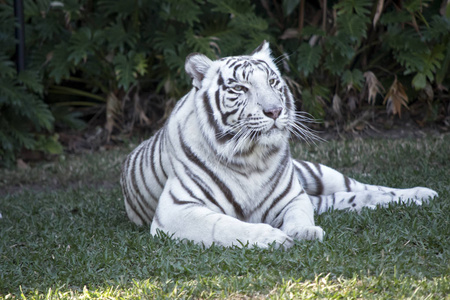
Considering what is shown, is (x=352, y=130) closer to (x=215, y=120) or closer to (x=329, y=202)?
(x=329, y=202)

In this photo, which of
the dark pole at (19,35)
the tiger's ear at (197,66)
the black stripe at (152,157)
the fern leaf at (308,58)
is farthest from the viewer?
the dark pole at (19,35)

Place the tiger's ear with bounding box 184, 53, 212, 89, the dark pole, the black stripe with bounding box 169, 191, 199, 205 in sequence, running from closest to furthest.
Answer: the black stripe with bounding box 169, 191, 199, 205 < the tiger's ear with bounding box 184, 53, 212, 89 < the dark pole

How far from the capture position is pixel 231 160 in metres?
3.82

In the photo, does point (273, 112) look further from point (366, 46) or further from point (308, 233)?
point (366, 46)

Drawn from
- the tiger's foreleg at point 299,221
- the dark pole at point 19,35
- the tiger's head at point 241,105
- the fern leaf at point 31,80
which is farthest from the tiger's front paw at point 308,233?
the dark pole at point 19,35

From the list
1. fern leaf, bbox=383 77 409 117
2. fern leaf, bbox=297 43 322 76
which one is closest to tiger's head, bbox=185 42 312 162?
fern leaf, bbox=297 43 322 76

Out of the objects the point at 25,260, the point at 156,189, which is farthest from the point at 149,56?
the point at 25,260

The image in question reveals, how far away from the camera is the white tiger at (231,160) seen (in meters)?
3.63

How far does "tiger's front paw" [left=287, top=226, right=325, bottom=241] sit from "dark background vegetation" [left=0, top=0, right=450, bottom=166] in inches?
162

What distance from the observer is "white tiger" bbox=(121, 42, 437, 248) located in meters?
3.63

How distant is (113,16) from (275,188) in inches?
220

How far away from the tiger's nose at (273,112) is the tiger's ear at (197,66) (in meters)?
0.60

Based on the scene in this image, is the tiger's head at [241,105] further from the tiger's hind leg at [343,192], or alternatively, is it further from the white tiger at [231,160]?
the tiger's hind leg at [343,192]

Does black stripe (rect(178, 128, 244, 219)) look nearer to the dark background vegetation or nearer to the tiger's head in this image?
the tiger's head
